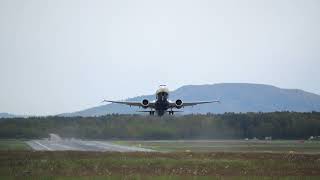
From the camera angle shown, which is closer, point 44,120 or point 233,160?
point 233,160

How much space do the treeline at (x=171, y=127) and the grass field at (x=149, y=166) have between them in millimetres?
40528

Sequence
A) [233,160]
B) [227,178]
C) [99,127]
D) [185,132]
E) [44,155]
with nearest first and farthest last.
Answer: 1. [227,178]
2. [233,160]
3. [44,155]
4. [185,132]
5. [99,127]

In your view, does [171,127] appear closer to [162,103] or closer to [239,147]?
[162,103]

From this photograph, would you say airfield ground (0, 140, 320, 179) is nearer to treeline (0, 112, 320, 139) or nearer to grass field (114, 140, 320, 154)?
grass field (114, 140, 320, 154)

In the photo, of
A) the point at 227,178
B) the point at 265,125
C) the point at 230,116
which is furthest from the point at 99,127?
the point at 227,178

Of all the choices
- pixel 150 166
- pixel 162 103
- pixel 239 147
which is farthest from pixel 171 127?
pixel 150 166

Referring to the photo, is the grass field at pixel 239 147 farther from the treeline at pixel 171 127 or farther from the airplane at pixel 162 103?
the treeline at pixel 171 127

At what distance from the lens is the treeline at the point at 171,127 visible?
285 feet

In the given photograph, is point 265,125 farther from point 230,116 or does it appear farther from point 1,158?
point 1,158

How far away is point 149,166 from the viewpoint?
38.2 m

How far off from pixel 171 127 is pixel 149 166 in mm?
49978

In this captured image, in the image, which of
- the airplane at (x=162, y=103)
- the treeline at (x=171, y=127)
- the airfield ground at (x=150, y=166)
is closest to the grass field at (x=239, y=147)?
the airplane at (x=162, y=103)

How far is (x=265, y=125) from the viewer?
9394 centimetres

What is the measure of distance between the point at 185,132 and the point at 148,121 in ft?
23.8
